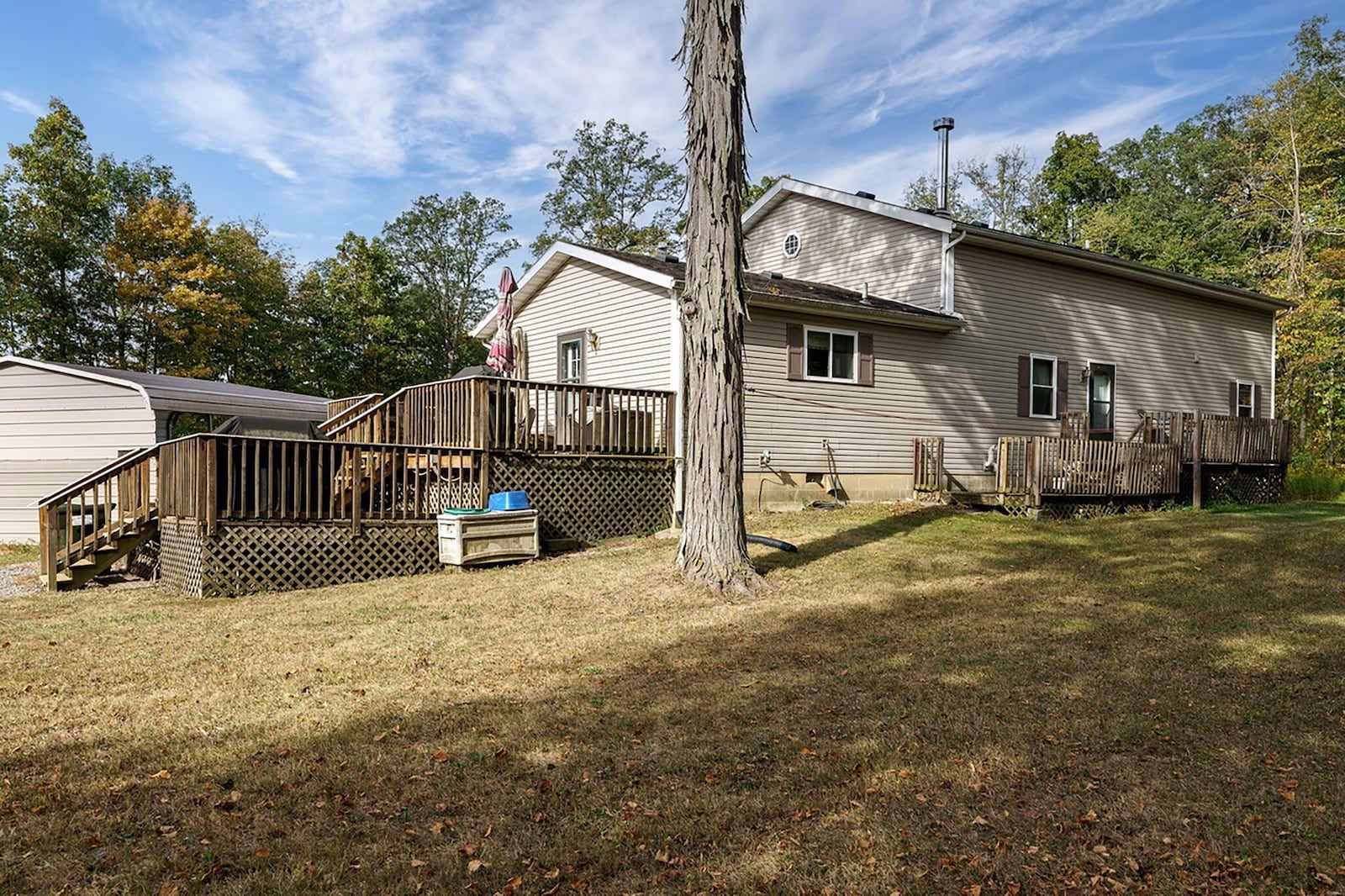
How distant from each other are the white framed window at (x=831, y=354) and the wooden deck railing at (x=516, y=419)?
2696mm

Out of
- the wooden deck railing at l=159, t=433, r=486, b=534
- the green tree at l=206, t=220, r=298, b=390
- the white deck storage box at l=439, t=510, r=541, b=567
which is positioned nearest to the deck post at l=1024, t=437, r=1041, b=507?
the white deck storage box at l=439, t=510, r=541, b=567

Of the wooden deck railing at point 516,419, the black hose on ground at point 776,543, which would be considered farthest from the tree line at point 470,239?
the black hose on ground at point 776,543

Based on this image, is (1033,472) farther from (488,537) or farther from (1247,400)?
(1247,400)

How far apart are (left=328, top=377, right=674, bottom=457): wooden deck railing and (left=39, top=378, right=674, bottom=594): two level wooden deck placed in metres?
0.02

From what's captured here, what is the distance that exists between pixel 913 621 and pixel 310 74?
2119 cm

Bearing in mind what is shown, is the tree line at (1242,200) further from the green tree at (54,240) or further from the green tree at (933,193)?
the green tree at (54,240)

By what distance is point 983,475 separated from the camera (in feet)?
52.5

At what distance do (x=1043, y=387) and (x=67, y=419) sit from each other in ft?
61.3

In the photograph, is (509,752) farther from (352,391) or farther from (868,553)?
(352,391)

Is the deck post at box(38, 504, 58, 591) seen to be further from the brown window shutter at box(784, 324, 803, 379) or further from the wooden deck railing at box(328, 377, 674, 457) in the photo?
the brown window shutter at box(784, 324, 803, 379)

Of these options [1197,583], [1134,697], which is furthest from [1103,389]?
[1134,697]

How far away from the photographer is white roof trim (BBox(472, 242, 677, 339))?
→ 13.5 metres

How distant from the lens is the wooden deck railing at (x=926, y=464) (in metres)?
15.5

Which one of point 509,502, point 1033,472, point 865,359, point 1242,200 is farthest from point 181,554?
point 1242,200
